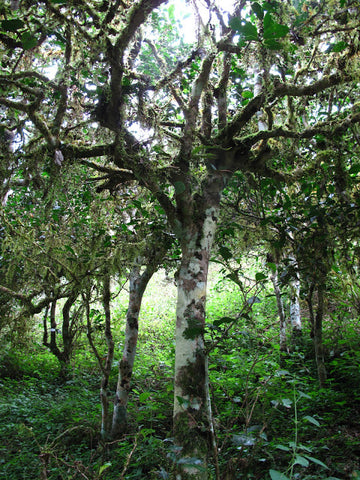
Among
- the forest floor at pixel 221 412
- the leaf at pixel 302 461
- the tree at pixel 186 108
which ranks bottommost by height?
the forest floor at pixel 221 412

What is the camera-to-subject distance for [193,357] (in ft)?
8.16

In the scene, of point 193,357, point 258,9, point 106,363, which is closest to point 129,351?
point 106,363

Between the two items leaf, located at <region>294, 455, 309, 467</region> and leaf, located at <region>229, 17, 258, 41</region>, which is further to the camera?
leaf, located at <region>229, 17, 258, 41</region>

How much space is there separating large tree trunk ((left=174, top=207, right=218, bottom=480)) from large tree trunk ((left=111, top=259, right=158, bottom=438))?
123 cm

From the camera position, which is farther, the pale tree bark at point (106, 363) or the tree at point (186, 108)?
the pale tree bark at point (106, 363)

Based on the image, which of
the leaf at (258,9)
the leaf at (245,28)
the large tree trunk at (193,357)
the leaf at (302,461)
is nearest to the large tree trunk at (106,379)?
the large tree trunk at (193,357)

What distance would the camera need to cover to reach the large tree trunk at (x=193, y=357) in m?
2.15

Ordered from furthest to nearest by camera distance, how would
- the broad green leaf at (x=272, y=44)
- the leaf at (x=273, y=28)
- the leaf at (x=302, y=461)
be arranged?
the broad green leaf at (x=272, y=44) → the leaf at (x=273, y=28) → the leaf at (x=302, y=461)

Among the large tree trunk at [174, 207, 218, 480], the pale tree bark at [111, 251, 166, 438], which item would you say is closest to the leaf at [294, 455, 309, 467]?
the large tree trunk at [174, 207, 218, 480]

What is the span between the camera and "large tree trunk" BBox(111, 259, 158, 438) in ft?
12.7

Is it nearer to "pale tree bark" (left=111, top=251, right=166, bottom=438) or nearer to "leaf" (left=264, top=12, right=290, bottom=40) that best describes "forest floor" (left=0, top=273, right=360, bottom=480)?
"pale tree bark" (left=111, top=251, right=166, bottom=438)

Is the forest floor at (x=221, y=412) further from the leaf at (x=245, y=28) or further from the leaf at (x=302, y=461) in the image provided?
the leaf at (x=245, y=28)

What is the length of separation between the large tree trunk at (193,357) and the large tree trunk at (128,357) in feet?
4.04

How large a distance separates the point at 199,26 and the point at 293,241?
93.5 inches
